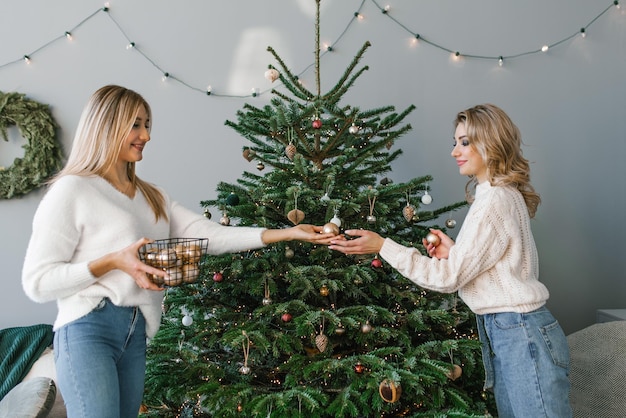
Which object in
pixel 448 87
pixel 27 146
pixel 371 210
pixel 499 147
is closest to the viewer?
pixel 499 147

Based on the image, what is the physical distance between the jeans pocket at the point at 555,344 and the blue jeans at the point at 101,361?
1.09 meters

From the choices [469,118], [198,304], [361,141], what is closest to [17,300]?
[198,304]

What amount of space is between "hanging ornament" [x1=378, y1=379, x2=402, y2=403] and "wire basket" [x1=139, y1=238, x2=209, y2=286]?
24.2 inches

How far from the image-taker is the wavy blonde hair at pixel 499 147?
1521 mm

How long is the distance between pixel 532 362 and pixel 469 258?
317 millimetres

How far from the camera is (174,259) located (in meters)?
1.22

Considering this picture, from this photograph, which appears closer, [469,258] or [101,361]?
[101,361]

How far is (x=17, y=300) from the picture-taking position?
2908mm

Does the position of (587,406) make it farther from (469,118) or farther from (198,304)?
(198,304)

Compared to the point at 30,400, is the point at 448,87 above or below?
above

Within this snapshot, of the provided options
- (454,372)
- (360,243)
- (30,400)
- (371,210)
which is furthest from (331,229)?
(30,400)

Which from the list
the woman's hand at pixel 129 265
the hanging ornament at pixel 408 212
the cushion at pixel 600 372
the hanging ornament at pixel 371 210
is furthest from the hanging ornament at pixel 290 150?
the cushion at pixel 600 372

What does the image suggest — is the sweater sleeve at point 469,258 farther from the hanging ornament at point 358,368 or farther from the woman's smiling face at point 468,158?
the hanging ornament at point 358,368

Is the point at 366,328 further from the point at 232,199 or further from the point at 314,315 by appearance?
the point at 232,199
